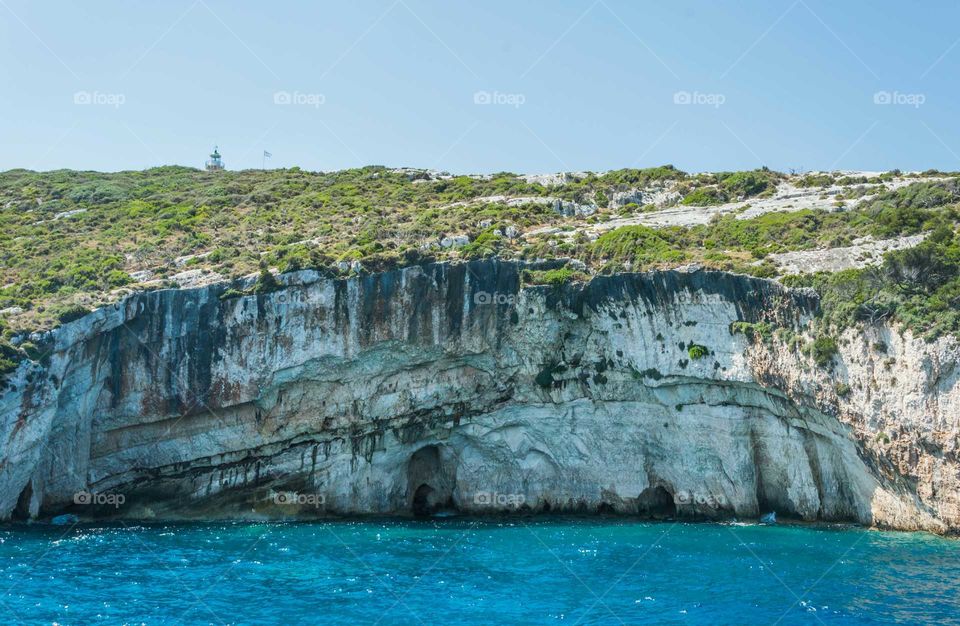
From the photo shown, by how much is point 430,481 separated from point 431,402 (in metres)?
5.16

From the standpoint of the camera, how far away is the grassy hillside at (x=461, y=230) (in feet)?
118

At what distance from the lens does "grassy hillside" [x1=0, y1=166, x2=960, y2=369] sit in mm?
35906

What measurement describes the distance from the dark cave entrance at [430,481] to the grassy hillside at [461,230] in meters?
9.86

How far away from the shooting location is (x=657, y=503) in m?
39.1

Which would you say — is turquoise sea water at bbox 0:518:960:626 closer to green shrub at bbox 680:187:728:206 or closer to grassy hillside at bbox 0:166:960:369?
grassy hillside at bbox 0:166:960:369

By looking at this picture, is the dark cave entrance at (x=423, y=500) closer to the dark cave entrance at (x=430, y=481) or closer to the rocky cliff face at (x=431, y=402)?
the dark cave entrance at (x=430, y=481)

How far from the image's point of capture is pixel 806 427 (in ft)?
114

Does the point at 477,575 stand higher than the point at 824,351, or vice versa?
the point at 824,351

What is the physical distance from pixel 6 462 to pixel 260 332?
11357 mm

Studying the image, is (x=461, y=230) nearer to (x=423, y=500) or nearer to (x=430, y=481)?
(x=430, y=481)

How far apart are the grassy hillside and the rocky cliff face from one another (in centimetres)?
203

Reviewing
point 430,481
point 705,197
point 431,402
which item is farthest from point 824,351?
point 705,197

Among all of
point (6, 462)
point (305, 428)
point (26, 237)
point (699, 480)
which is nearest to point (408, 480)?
point (305, 428)

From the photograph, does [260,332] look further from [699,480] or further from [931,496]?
[931,496]
